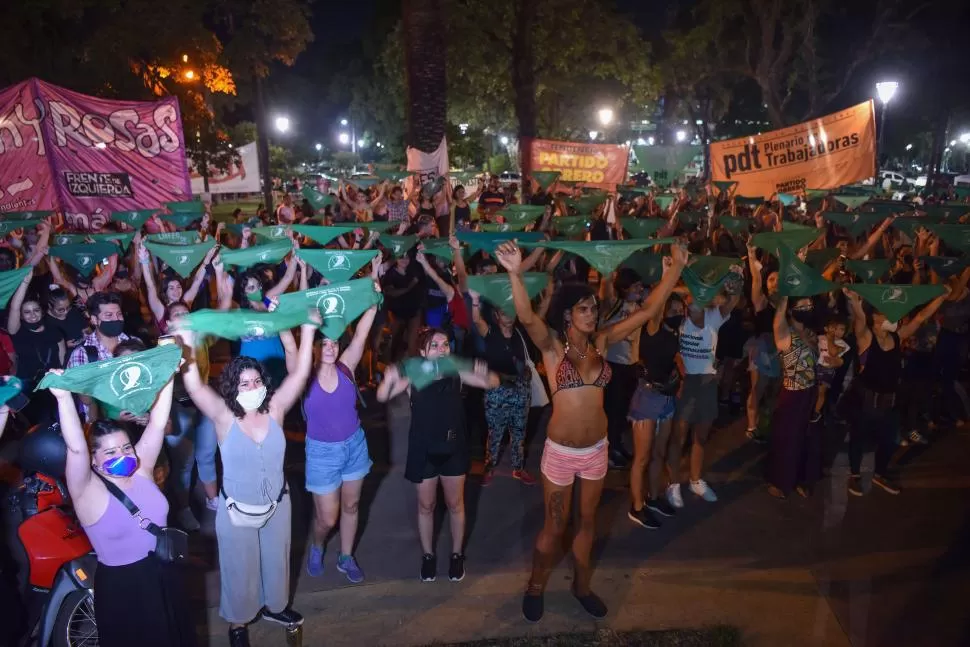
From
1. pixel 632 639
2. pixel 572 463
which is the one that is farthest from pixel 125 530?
pixel 632 639

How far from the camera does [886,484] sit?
21.2ft

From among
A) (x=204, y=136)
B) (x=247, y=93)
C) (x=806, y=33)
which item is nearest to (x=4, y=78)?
(x=204, y=136)

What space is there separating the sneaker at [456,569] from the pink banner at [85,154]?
943cm

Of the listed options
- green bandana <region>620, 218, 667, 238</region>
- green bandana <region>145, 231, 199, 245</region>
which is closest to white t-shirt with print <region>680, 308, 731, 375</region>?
green bandana <region>620, 218, 667, 238</region>

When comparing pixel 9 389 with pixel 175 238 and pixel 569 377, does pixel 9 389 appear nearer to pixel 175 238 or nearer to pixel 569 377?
pixel 569 377

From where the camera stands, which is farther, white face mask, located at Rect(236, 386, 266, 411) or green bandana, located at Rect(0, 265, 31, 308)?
green bandana, located at Rect(0, 265, 31, 308)

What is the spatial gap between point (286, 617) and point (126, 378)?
6.15ft

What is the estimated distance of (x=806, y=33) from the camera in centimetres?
2836

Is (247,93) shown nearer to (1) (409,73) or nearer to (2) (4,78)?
(2) (4,78)

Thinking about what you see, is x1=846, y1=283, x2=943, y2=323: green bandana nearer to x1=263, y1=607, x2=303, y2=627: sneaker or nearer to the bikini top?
the bikini top

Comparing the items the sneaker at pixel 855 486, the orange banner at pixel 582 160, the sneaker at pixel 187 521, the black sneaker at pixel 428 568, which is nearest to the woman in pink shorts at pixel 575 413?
the black sneaker at pixel 428 568

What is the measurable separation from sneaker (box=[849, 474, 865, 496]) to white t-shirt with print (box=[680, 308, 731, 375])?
1.76 m

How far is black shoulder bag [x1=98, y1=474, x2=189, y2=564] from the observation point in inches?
136

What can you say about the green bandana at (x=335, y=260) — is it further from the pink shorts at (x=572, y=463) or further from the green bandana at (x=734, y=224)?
the green bandana at (x=734, y=224)
